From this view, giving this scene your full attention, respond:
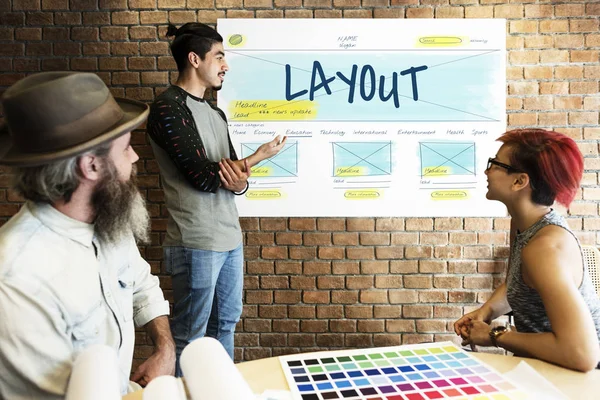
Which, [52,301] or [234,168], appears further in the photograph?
[234,168]

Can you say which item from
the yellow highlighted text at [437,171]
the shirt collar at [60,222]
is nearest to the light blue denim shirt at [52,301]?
the shirt collar at [60,222]

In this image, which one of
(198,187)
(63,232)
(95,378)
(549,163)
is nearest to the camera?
(95,378)

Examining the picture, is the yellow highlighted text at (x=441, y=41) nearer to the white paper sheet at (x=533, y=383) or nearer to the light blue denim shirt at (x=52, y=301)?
the white paper sheet at (x=533, y=383)

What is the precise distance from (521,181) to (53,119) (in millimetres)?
1453

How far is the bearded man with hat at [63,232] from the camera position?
0.97 meters

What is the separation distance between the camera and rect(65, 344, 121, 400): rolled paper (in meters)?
0.72

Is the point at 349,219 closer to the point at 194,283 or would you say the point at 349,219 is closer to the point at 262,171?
the point at 262,171

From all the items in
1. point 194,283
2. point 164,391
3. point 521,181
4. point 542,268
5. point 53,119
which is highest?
point 53,119

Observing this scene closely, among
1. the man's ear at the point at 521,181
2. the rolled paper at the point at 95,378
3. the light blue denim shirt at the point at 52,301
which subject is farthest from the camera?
the man's ear at the point at 521,181

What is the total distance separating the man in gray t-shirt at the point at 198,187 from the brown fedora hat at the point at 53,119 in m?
0.88

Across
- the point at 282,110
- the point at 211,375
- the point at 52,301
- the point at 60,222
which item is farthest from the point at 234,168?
the point at 211,375

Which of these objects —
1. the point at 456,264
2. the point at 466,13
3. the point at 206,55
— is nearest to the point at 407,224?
the point at 456,264

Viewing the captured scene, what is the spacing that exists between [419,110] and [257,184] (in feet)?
3.64

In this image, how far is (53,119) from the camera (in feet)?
3.42
